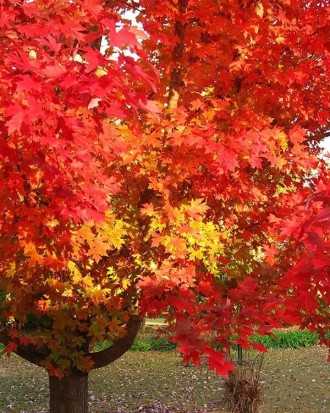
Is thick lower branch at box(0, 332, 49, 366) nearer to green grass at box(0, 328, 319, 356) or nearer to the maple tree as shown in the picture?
the maple tree

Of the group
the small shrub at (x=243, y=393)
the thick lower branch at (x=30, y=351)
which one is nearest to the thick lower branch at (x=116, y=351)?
the thick lower branch at (x=30, y=351)

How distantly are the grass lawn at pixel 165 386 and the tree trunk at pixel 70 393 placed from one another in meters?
3.52

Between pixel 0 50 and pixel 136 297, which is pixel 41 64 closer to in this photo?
pixel 0 50

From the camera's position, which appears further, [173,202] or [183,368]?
[183,368]

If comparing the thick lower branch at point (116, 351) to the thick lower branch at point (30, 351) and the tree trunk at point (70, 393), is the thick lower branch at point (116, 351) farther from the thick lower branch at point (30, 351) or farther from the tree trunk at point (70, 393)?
the thick lower branch at point (30, 351)

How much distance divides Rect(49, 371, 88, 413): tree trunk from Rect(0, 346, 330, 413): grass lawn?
352cm

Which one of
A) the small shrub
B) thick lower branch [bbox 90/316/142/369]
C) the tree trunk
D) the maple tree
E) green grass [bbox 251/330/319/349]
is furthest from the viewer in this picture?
green grass [bbox 251/330/319/349]

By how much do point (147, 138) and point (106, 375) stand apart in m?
11.8

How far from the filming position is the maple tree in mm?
4273

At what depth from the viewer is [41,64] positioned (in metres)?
2.79

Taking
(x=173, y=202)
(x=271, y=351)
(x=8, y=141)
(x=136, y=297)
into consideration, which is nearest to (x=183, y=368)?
(x=271, y=351)

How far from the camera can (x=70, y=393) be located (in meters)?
6.77

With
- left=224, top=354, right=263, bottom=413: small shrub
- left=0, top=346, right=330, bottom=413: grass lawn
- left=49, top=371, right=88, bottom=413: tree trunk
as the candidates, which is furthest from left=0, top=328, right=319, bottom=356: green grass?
left=49, top=371, right=88, bottom=413: tree trunk

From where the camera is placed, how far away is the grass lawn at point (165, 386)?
38.7ft
